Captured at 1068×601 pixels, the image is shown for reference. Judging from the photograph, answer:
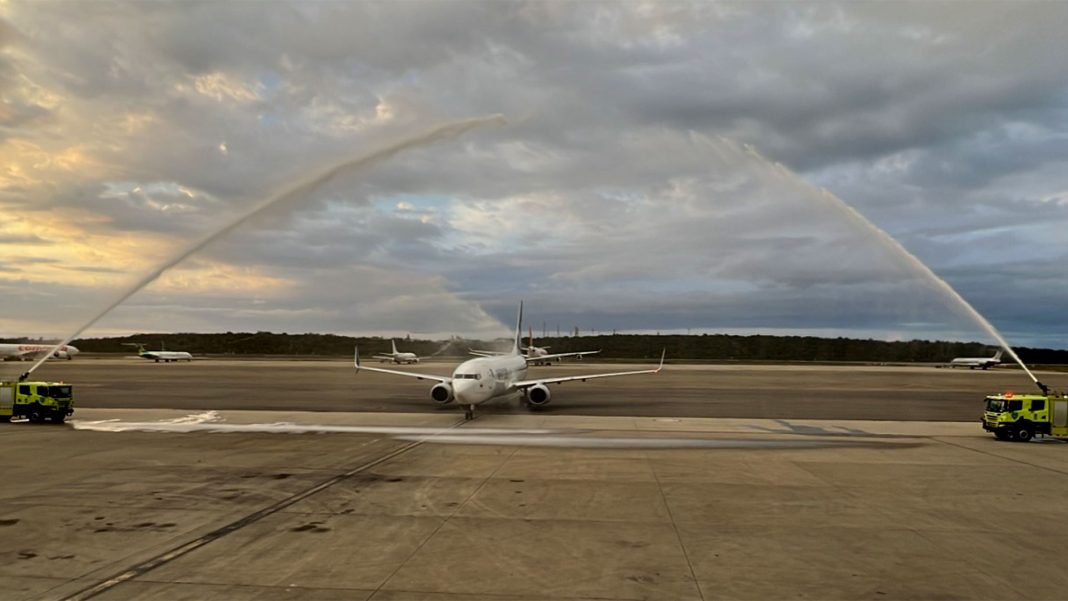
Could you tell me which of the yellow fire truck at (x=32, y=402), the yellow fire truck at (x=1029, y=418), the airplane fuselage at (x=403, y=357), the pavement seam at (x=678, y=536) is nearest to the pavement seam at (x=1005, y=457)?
the yellow fire truck at (x=1029, y=418)

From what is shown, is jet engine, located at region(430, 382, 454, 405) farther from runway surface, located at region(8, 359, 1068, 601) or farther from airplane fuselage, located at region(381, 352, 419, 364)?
airplane fuselage, located at region(381, 352, 419, 364)

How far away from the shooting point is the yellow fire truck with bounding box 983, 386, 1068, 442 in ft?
99.8

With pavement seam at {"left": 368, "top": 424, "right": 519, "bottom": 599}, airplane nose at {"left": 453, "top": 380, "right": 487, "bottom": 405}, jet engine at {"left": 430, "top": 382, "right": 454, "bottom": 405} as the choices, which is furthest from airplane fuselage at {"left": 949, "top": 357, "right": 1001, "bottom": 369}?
pavement seam at {"left": 368, "top": 424, "right": 519, "bottom": 599}

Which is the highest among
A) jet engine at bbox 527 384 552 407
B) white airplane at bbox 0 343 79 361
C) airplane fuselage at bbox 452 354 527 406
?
airplane fuselage at bbox 452 354 527 406

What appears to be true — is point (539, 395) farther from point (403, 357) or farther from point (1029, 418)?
point (403, 357)

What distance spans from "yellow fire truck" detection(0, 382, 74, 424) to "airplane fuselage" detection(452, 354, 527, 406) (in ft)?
63.2

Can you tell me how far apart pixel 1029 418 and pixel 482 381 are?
26.6 meters

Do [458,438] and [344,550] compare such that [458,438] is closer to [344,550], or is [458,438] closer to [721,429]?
[721,429]

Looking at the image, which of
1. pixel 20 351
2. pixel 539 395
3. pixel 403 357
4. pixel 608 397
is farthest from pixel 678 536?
pixel 20 351

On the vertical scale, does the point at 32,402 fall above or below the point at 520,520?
above

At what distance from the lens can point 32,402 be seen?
32656 millimetres

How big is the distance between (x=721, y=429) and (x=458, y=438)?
1340cm

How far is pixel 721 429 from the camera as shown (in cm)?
3306

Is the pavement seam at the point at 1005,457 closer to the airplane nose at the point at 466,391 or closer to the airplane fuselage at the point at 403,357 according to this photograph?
the airplane nose at the point at 466,391
